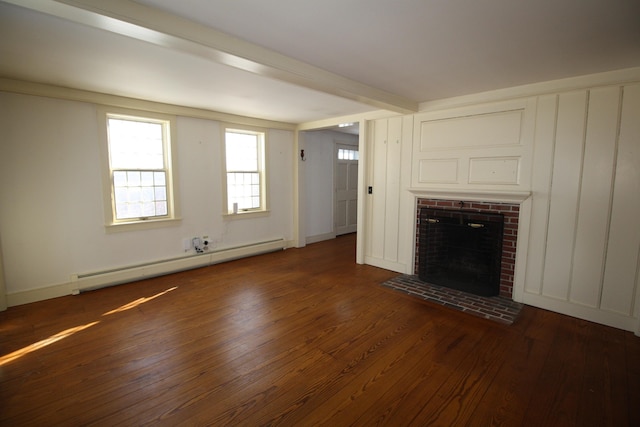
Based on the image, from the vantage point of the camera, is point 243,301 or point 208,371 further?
point 243,301

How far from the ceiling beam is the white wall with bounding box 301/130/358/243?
3320mm

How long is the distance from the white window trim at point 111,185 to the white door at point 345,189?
11.9 ft

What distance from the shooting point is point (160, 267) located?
172 inches

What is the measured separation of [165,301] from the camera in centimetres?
351

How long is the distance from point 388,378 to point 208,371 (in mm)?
1350

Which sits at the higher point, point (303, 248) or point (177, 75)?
point (177, 75)

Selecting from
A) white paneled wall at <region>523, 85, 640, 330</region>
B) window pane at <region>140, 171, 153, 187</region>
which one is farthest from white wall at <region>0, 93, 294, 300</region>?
white paneled wall at <region>523, 85, 640, 330</region>

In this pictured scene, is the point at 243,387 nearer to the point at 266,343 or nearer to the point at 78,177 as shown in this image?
the point at 266,343

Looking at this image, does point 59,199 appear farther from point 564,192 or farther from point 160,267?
point 564,192

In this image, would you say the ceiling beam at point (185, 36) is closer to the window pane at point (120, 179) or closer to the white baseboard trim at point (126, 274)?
the window pane at point (120, 179)

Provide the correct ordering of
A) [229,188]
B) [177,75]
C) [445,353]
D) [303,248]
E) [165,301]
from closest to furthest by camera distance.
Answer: [445,353]
[177,75]
[165,301]
[229,188]
[303,248]

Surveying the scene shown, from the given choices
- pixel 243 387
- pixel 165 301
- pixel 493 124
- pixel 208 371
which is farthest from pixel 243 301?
pixel 493 124

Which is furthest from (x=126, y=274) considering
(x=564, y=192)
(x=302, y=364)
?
(x=564, y=192)

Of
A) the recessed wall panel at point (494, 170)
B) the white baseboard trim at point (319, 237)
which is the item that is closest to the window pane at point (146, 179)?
the white baseboard trim at point (319, 237)
